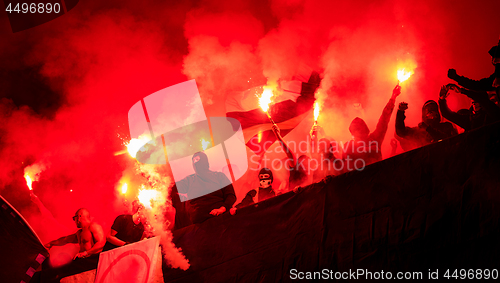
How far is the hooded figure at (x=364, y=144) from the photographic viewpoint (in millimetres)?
3618

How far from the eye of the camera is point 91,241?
390cm

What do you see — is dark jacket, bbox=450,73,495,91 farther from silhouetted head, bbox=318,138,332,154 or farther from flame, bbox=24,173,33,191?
flame, bbox=24,173,33,191

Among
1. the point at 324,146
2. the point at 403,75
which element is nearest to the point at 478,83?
the point at 403,75

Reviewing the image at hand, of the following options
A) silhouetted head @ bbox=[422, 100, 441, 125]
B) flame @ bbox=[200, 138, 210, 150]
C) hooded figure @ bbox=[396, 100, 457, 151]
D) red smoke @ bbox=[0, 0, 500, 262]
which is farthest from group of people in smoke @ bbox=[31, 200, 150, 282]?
silhouetted head @ bbox=[422, 100, 441, 125]

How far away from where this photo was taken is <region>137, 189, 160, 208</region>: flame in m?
4.61

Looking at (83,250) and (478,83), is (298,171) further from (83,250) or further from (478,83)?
(83,250)

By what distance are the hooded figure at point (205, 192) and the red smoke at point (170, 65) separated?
1534 mm

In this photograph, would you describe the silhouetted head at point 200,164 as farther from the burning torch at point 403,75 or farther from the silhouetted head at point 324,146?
the burning torch at point 403,75

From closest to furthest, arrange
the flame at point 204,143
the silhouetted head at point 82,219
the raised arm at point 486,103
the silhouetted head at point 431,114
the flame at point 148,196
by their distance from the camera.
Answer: the raised arm at point 486,103 < the silhouetted head at point 431,114 < the silhouetted head at point 82,219 < the flame at point 148,196 < the flame at point 204,143

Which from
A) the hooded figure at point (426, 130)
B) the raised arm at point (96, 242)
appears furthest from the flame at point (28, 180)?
the hooded figure at point (426, 130)

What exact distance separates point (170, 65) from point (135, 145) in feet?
6.22

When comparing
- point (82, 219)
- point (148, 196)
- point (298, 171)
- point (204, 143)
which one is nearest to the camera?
point (298, 171)

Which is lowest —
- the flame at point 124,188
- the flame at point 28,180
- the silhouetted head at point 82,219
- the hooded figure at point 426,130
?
the silhouetted head at point 82,219

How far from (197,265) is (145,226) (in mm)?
985
